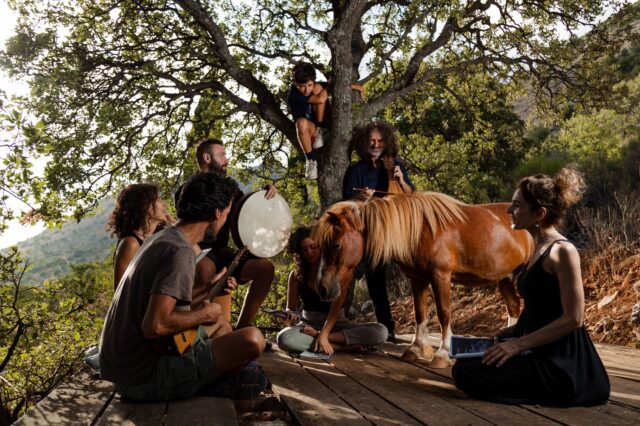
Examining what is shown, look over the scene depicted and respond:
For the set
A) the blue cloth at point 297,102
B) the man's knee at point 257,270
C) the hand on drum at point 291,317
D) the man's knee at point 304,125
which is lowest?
the hand on drum at point 291,317

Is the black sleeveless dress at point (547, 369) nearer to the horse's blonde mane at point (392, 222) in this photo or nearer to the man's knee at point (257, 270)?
the horse's blonde mane at point (392, 222)

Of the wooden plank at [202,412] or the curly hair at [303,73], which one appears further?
the curly hair at [303,73]

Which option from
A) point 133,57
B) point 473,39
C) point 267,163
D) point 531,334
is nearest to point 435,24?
point 473,39

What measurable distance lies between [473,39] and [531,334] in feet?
29.3

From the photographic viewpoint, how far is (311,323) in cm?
520

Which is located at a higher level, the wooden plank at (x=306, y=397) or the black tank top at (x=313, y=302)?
the black tank top at (x=313, y=302)

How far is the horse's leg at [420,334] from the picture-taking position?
468cm

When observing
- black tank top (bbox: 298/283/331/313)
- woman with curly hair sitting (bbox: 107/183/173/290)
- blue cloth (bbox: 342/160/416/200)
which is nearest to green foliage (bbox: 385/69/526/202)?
blue cloth (bbox: 342/160/416/200)

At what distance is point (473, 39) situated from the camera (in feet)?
35.6

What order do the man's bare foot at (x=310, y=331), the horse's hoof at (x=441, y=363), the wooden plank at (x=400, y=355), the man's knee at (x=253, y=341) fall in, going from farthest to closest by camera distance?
the man's bare foot at (x=310, y=331), the horse's hoof at (x=441, y=363), the wooden plank at (x=400, y=355), the man's knee at (x=253, y=341)

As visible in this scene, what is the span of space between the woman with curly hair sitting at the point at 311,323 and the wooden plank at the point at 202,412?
1636 millimetres

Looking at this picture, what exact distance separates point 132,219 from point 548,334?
284 cm

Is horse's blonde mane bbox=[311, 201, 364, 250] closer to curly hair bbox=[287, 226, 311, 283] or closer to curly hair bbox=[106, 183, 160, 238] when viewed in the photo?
curly hair bbox=[287, 226, 311, 283]

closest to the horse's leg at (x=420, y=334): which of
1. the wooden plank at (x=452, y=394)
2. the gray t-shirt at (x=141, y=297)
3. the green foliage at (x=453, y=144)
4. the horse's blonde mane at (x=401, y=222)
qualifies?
the wooden plank at (x=452, y=394)
